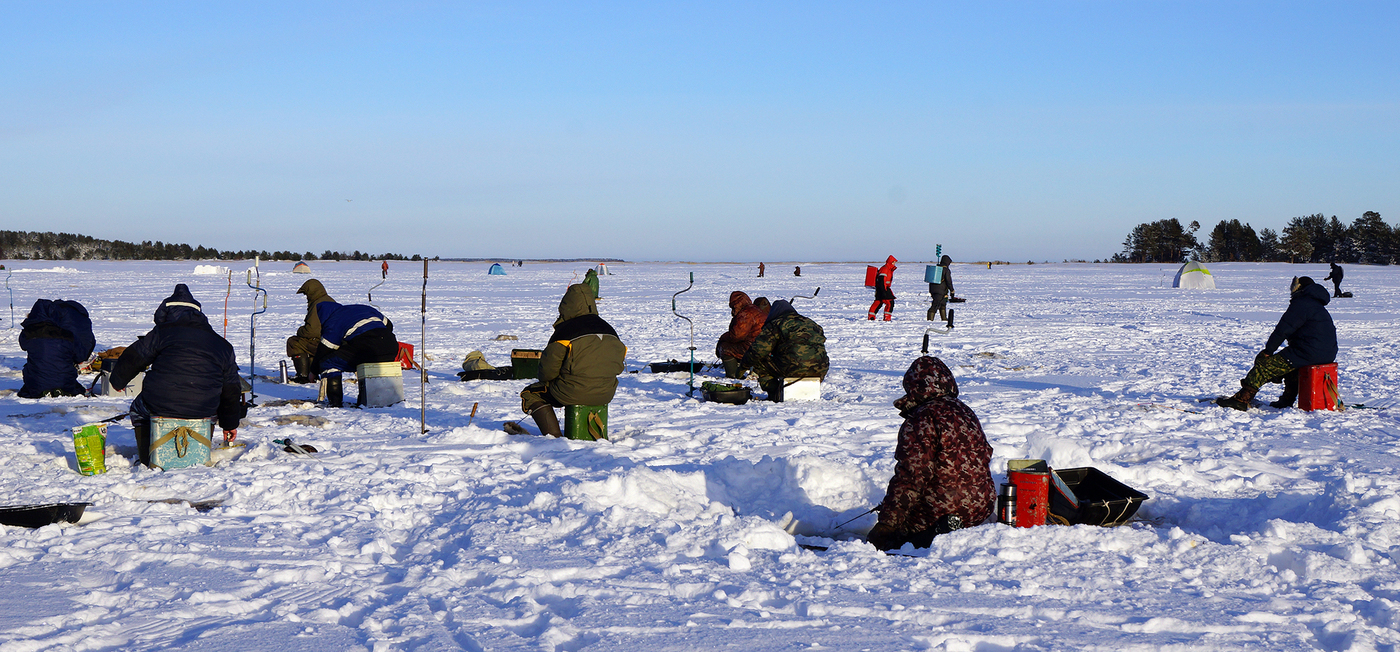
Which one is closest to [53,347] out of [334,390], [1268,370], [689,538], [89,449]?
[334,390]

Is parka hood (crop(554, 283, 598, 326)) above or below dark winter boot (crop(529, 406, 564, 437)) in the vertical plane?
above

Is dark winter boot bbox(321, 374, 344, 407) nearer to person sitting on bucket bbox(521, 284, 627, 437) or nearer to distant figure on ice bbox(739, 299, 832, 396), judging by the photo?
person sitting on bucket bbox(521, 284, 627, 437)

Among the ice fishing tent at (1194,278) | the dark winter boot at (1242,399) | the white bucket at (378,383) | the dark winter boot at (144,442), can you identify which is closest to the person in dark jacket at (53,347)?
the white bucket at (378,383)

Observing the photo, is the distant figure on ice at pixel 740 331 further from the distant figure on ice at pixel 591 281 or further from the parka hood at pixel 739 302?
the distant figure on ice at pixel 591 281

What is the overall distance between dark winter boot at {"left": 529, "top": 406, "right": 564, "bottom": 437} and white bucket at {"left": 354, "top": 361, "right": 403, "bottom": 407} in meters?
2.68

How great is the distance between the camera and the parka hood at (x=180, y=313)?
6.54m

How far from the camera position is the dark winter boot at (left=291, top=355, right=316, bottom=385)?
1141 centimetres

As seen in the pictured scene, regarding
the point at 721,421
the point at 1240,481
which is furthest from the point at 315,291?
the point at 1240,481

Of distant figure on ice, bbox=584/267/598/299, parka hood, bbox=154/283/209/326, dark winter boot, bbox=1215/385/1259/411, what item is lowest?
dark winter boot, bbox=1215/385/1259/411

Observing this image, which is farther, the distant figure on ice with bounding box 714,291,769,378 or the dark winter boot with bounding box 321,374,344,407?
the distant figure on ice with bounding box 714,291,769,378

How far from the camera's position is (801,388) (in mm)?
10070

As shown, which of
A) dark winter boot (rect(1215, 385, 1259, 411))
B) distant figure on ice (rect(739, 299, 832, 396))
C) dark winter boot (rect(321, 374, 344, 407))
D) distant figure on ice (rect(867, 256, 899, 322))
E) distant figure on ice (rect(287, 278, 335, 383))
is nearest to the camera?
dark winter boot (rect(1215, 385, 1259, 411))

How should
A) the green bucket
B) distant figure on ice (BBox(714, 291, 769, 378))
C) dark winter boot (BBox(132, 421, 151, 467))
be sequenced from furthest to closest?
distant figure on ice (BBox(714, 291, 769, 378)) < dark winter boot (BBox(132, 421, 151, 467)) < the green bucket

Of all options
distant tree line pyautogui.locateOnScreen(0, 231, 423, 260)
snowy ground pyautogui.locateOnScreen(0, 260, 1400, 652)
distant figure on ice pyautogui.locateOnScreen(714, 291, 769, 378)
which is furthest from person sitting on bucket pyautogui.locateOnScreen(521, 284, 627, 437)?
distant tree line pyautogui.locateOnScreen(0, 231, 423, 260)
